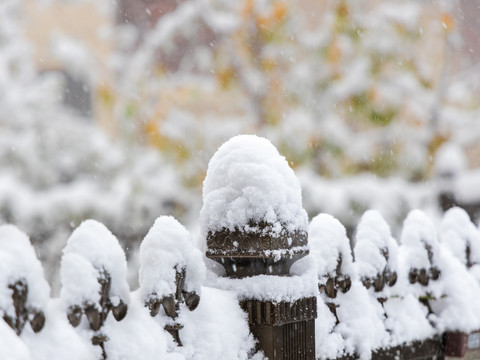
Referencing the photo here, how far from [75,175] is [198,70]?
132 inches

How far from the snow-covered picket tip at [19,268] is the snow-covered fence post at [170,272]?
0.36m

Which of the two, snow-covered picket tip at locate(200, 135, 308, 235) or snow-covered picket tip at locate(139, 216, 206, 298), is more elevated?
snow-covered picket tip at locate(200, 135, 308, 235)

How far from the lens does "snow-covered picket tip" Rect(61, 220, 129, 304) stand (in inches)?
61.4

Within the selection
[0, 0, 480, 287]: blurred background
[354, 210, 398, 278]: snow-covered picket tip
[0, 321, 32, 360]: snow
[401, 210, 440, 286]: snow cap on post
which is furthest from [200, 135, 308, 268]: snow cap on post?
[0, 0, 480, 287]: blurred background

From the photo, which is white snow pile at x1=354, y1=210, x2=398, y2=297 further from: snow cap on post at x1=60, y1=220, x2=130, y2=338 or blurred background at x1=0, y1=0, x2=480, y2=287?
blurred background at x1=0, y1=0, x2=480, y2=287

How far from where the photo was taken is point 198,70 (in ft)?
34.9

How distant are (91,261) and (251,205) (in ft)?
1.78

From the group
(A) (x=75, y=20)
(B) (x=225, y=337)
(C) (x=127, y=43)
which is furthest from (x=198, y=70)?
(B) (x=225, y=337)

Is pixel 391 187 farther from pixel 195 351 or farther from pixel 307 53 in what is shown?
pixel 195 351

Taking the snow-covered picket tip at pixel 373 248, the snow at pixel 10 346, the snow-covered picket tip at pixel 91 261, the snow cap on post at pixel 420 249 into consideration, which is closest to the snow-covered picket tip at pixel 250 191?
the snow-covered picket tip at pixel 91 261

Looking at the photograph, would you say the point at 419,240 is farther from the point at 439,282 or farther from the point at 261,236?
the point at 261,236

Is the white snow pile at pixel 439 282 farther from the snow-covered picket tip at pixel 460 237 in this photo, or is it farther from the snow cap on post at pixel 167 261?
the snow cap on post at pixel 167 261

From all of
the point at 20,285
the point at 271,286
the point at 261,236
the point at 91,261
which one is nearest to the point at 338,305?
the point at 271,286

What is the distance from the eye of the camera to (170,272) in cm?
177
